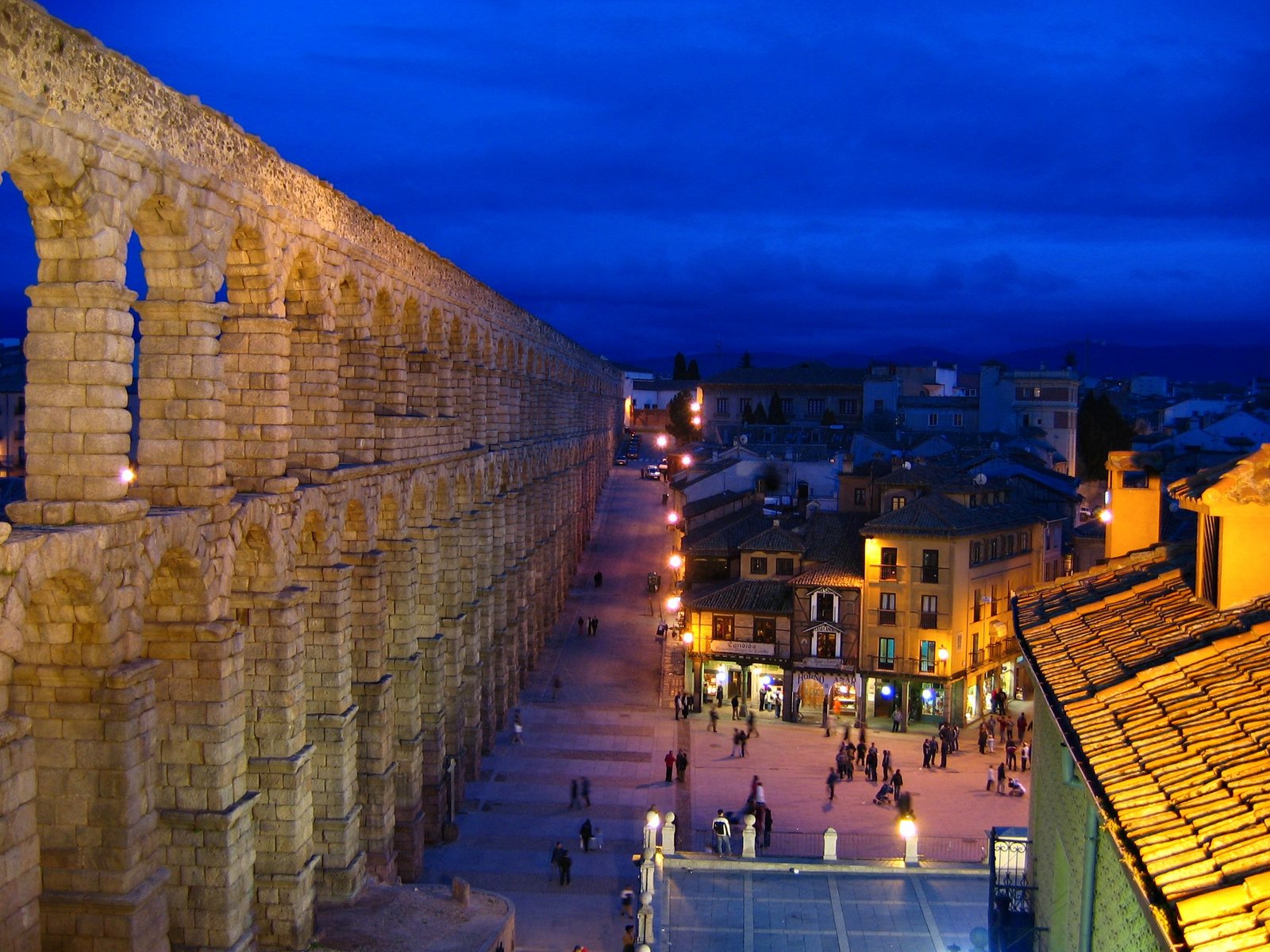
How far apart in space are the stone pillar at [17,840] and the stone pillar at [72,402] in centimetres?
327

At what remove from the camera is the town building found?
8.30 metres

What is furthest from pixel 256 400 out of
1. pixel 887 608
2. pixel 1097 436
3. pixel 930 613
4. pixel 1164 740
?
pixel 1097 436

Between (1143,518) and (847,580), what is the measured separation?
2807 centimetres

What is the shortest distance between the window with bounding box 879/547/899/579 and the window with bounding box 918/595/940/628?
64.2 inches

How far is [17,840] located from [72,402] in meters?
5.51

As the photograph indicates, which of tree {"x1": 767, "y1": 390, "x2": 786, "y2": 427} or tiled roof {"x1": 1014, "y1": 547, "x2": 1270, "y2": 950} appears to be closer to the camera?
tiled roof {"x1": 1014, "y1": 547, "x2": 1270, "y2": 950}

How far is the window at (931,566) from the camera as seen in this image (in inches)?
1978

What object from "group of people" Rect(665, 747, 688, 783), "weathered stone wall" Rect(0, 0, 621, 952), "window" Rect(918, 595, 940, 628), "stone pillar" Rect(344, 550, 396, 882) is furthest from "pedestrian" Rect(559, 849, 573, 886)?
"window" Rect(918, 595, 940, 628)

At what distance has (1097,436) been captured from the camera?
344ft

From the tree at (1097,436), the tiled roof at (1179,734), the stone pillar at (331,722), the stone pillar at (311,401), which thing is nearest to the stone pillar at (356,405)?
the stone pillar at (311,401)

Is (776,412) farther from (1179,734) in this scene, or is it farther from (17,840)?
(1179,734)

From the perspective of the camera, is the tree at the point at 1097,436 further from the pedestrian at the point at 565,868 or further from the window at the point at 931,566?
the pedestrian at the point at 565,868

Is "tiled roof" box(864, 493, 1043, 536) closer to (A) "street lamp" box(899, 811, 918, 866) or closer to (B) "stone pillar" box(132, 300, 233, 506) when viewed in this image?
(A) "street lamp" box(899, 811, 918, 866)

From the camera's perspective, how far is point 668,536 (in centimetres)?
9312
